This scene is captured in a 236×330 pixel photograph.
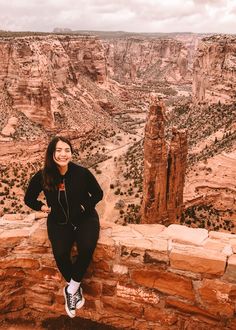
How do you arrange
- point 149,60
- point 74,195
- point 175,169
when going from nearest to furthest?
point 74,195
point 175,169
point 149,60

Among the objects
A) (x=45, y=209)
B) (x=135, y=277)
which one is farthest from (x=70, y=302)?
(x=45, y=209)

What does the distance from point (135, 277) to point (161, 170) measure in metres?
19.9

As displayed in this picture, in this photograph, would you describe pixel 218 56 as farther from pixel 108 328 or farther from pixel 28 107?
pixel 108 328

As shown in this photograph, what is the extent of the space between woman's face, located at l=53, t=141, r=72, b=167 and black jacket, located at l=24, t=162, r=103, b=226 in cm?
14

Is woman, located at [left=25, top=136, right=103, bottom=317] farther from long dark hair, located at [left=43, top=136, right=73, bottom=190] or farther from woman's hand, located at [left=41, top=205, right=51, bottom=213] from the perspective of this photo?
woman's hand, located at [left=41, top=205, right=51, bottom=213]

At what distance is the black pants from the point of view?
17.4 feet

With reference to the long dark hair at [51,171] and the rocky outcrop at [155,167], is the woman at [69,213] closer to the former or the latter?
the long dark hair at [51,171]

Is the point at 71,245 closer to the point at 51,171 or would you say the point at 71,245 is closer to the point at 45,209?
the point at 45,209

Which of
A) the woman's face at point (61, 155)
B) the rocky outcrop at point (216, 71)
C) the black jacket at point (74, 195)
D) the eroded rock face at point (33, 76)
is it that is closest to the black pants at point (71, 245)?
the black jacket at point (74, 195)

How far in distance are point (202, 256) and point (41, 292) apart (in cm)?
255

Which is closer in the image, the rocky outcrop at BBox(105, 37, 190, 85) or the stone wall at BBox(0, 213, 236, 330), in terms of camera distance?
the stone wall at BBox(0, 213, 236, 330)

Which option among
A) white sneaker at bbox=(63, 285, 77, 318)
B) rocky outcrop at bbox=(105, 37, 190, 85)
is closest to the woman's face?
white sneaker at bbox=(63, 285, 77, 318)

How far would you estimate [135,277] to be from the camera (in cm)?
542

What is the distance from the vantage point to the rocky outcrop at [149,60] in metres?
149
